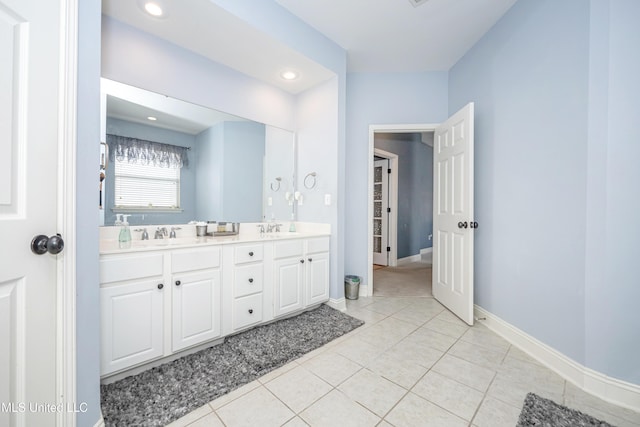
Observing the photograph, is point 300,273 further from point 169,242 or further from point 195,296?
point 169,242

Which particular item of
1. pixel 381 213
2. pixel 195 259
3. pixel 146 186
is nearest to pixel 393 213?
pixel 381 213

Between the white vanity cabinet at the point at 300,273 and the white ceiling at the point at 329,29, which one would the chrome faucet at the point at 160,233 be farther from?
the white ceiling at the point at 329,29

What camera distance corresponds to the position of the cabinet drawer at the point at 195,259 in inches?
64.8

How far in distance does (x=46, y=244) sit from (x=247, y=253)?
1232 mm

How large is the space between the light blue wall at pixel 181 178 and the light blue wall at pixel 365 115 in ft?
5.82

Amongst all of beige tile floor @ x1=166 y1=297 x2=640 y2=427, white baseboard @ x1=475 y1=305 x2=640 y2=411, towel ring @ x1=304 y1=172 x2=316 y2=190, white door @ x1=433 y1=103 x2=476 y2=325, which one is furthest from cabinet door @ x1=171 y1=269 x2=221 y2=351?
white baseboard @ x1=475 y1=305 x2=640 y2=411

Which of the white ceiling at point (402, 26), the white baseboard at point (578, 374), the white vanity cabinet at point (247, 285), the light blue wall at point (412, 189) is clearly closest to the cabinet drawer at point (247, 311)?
the white vanity cabinet at point (247, 285)

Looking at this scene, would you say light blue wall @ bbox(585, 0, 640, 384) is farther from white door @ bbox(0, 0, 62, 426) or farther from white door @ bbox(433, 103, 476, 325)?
white door @ bbox(0, 0, 62, 426)

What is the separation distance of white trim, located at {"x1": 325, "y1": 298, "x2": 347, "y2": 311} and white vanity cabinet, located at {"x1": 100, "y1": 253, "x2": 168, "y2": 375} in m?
1.57

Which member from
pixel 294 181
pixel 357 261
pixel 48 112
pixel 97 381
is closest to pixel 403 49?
pixel 294 181

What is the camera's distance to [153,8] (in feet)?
5.68

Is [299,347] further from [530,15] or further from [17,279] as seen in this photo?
[530,15]

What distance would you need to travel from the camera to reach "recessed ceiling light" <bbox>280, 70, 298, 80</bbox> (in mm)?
2560

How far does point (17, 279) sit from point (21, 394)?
39 cm
